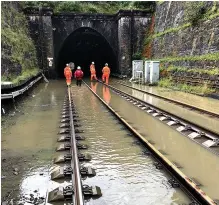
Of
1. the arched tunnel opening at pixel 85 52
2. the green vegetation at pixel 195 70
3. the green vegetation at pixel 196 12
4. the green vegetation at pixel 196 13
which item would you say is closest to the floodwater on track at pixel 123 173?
the green vegetation at pixel 195 70

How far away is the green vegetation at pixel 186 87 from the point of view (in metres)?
13.8

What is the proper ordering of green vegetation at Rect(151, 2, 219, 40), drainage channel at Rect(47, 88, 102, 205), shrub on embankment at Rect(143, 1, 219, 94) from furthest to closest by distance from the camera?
green vegetation at Rect(151, 2, 219, 40) → shrub on embankment at Rect(143, 1, 219, 94) → drainage channel at Rect(47, 88, 102, 205)

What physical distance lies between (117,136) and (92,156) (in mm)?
1503

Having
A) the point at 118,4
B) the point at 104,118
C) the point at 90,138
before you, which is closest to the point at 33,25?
the point at 118,4

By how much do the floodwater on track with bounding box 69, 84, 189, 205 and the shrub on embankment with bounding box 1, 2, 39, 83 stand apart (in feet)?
23.1

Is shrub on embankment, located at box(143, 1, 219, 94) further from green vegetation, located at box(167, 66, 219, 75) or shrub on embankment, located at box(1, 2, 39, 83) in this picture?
shrub on embankment, located at box(1, 2, 39, 83)

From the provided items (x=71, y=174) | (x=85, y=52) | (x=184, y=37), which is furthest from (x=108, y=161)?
(x=85, y=52)

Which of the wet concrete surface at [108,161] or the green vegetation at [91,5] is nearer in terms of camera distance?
the wet concrete surface at [108,161]

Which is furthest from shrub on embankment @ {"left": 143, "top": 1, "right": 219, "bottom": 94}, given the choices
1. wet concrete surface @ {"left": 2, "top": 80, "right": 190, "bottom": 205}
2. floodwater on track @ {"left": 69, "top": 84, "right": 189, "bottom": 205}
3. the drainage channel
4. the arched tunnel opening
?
the arched tunnel opening

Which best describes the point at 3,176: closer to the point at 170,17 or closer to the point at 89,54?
the point at 170,17

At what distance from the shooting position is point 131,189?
4.11m

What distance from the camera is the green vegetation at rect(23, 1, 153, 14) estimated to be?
28228mm

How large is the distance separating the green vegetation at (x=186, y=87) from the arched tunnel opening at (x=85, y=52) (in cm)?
1467

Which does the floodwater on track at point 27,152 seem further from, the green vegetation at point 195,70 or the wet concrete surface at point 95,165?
the green vegetation at point 195,70
